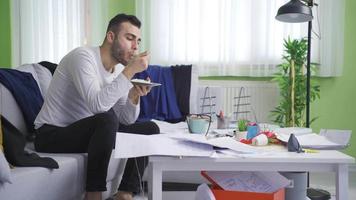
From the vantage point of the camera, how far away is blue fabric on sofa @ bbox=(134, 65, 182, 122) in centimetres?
270

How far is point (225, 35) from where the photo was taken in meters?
3.29

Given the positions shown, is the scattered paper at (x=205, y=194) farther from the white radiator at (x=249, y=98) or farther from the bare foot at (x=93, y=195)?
the white radiator at (x=249, y=98)

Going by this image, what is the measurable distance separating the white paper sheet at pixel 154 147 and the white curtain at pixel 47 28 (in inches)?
106

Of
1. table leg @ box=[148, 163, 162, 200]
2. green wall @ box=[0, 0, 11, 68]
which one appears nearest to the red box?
table leg @ box=[148, 163, 162, 200]

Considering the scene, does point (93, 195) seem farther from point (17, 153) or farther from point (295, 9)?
point (295, 9)

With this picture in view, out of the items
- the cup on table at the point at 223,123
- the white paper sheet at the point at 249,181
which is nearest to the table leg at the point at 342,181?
the white paper sheet at the point at 249,181

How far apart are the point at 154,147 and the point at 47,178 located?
59cm

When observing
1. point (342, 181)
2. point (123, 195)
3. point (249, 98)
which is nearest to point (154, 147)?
point (342, 181)

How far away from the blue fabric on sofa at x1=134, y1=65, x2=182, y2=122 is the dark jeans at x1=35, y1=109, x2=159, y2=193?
0.91 m

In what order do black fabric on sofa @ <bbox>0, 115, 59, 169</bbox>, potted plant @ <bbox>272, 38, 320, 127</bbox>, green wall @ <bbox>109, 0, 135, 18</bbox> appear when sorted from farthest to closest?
1. green wall @ <bbox>109, 0, 135, 18</bbox>
2. potted plant @ <bbox>272, 38, 320, 127</bbox>
3. black fabric on sofa @ <bbox>0, 115, 59, 169</bbox>

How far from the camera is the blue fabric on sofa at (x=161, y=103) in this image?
2.70m

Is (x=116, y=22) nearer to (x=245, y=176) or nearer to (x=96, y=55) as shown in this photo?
(x=96, y=55)

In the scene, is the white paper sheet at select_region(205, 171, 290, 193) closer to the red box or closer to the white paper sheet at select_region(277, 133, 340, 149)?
the red box

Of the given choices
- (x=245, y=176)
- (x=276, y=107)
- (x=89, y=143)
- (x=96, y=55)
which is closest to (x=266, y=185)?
(x=245, y=176)
